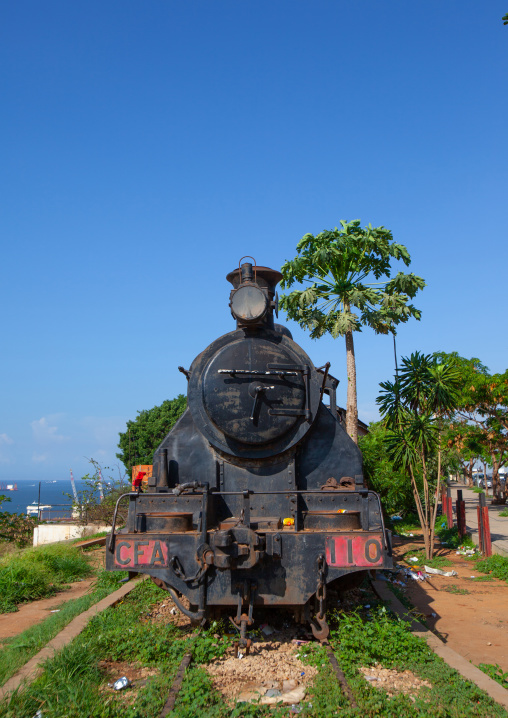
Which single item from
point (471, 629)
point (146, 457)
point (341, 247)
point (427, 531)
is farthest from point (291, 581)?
point (146, 457)

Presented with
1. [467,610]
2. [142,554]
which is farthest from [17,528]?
[467,610]

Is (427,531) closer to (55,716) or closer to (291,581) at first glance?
(291,581)

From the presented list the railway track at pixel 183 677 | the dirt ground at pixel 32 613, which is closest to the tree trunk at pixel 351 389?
the dirt ground at pixel 32 613

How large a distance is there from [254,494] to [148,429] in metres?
26.8

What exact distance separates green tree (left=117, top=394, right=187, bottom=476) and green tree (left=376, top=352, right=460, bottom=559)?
67.4 feet

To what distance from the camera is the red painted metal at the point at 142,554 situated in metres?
4.92

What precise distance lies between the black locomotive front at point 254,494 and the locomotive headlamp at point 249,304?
0.01 meters

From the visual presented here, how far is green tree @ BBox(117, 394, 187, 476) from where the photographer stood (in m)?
31.4

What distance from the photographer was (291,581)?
4809 mm

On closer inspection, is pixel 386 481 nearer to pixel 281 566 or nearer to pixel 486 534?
pixel 486 534

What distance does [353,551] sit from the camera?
482cm

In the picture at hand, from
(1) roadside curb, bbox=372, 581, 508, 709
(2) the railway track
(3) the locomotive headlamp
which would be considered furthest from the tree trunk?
(2) the railway track

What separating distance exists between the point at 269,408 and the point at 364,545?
169 cm

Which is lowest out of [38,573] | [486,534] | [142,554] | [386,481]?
[38,573]
